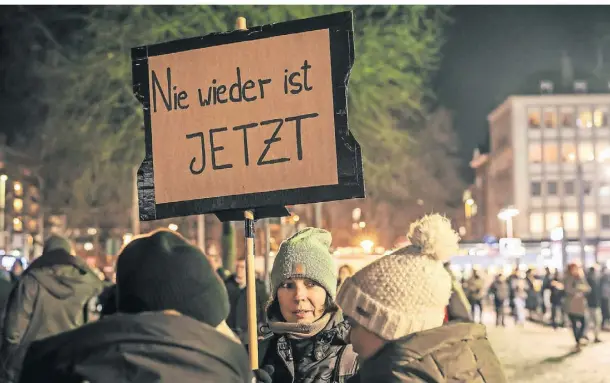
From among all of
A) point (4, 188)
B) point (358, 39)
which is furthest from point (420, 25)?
point (4, 188)

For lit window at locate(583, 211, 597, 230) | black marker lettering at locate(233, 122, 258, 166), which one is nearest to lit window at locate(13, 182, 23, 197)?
lit window at locate(583, 211, 597, 230)

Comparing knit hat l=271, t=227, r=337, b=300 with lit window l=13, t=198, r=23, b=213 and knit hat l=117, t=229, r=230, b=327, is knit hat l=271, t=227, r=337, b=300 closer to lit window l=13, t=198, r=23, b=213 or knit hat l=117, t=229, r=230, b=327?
knit hat l=117, t=229, r=230, b=327

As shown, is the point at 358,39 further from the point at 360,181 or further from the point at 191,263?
the point at 191,263

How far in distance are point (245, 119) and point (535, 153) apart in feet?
301

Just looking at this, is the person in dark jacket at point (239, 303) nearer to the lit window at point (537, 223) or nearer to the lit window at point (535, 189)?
the lit window at point (537, 223)

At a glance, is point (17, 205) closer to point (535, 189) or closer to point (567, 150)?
point (535, 189)

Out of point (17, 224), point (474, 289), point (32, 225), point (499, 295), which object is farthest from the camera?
point (32, 225)

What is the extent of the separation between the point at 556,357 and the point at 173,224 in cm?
4853

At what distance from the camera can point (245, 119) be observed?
15.4ft

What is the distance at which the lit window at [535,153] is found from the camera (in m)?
94.1

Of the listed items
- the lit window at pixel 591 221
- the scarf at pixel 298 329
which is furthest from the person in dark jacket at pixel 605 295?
the lit window at pixel 591 221

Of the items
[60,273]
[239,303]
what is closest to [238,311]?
[239,303]

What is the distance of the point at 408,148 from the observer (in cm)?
2412

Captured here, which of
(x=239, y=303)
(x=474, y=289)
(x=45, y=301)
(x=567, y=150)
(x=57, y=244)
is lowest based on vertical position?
(x=474, y=289)
